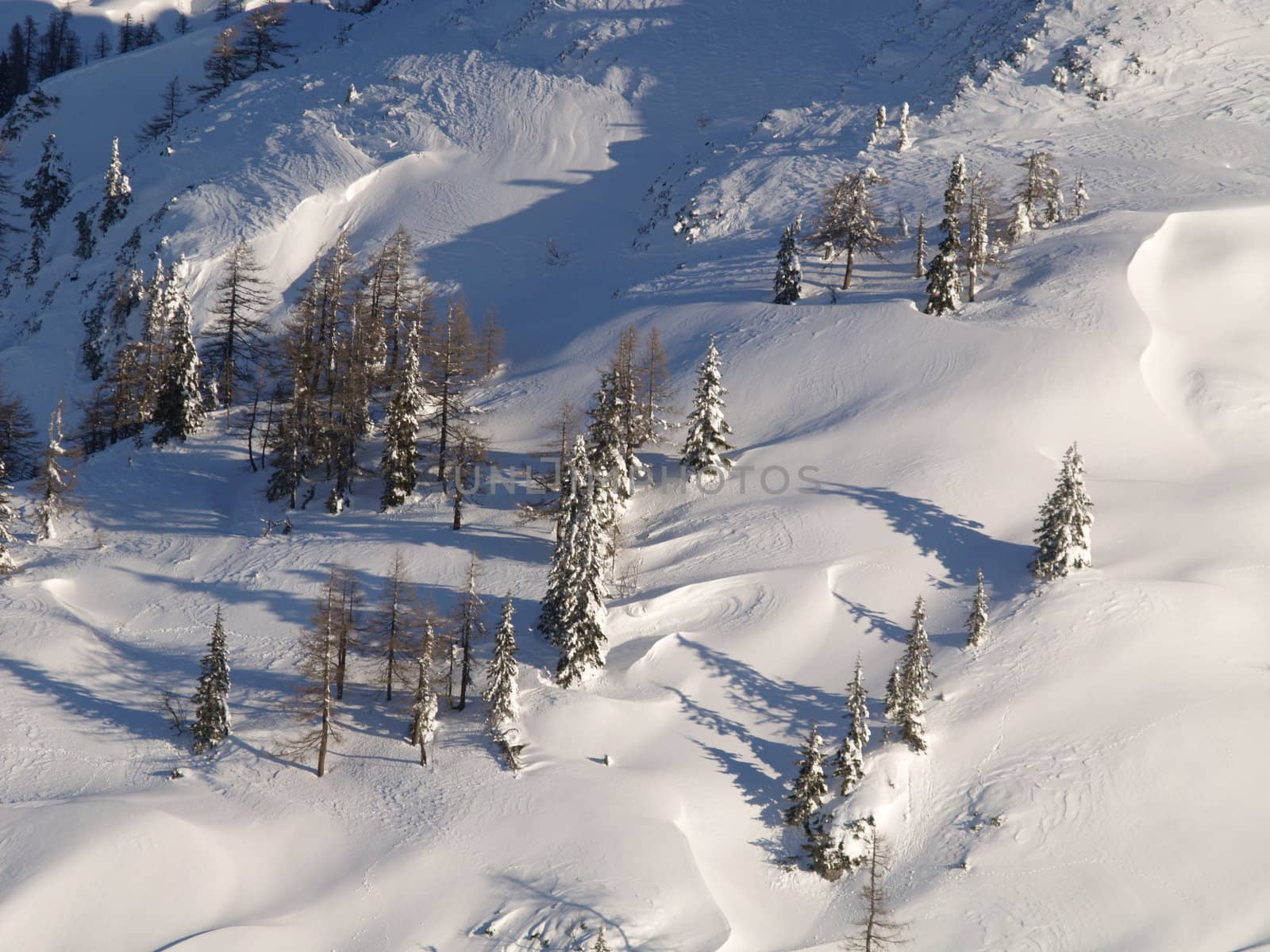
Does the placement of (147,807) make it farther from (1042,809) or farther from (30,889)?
(1042,809)

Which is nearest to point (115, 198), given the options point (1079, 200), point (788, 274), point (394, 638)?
point (788, 274)

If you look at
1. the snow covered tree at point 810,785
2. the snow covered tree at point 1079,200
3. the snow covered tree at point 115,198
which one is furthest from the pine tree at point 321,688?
the snow covered tree at point 115,198

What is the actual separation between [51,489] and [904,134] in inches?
2213

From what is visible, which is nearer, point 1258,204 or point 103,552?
point 103,552

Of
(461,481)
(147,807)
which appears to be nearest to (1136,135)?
(461,481)

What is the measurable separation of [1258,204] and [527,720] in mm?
48908

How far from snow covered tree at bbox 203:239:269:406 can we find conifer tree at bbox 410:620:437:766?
26.4 metres

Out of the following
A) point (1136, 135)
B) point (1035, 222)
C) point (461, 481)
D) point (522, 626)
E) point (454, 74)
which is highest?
point (454, 74)

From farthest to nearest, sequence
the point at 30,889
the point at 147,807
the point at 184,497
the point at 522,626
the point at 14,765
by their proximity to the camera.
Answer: the point at 184,497
the point at 522,626
the point at 14,765
the point at 147,807
the point at 30,889

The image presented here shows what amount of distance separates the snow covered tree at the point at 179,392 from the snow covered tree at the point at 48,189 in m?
37.8

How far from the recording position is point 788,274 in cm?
5881

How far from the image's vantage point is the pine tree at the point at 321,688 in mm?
36938

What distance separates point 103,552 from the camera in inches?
1919

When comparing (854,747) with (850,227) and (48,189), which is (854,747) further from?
(48,189)
